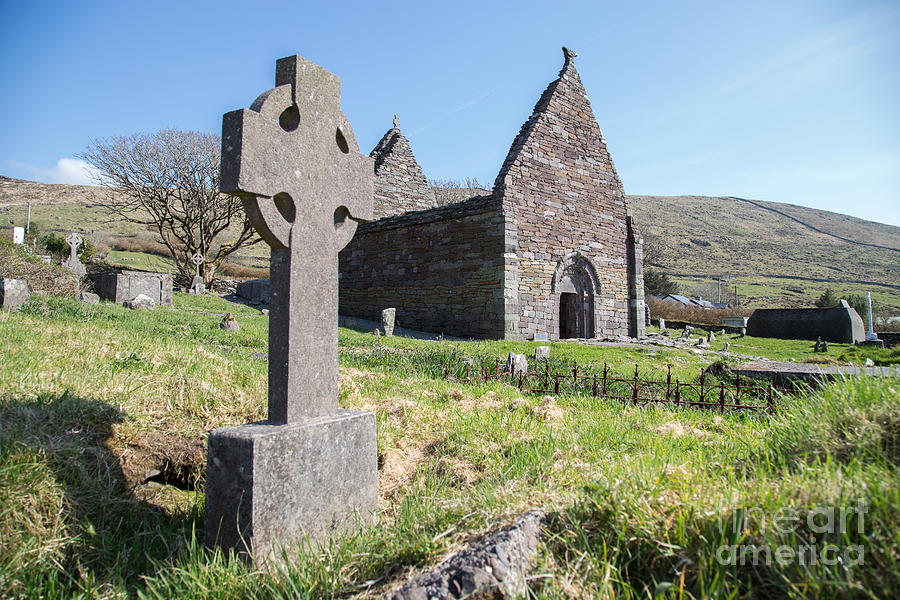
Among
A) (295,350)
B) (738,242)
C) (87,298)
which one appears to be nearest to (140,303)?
(87,298)

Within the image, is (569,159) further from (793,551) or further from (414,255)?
(793,551)

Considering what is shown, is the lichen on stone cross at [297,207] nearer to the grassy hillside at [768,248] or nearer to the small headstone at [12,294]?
the small headstone at [12,294]

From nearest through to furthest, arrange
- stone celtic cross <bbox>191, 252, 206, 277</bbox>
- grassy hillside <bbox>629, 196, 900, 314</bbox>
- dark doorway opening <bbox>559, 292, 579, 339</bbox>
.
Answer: dark doorway opening <bbox>559, 292, 579, 339</bbox> < stone celtic cross <bbox>191, 252, 206, 277</bbox> < grassy hillside <bbox>629, 196, 900, 314</bbox>

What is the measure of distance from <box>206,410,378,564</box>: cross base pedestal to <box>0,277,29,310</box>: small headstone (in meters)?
8.46

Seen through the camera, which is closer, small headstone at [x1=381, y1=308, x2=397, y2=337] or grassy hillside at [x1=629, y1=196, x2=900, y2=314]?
small headstone at [x1=381, y1=308, x2=397, y2=337]

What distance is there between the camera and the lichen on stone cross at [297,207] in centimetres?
280

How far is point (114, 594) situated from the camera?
2209 millimetres

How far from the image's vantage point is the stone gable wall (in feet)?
66.3

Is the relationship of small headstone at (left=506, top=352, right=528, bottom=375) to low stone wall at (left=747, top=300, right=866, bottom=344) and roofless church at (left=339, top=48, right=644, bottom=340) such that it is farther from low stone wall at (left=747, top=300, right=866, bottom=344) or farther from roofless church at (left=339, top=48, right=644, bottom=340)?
low stone wall at (left=747, top=300, right=866, bottom=344)

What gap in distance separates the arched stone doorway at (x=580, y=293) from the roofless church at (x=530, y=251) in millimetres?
33

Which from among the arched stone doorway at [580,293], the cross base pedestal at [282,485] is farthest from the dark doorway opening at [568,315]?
the cross base pedestal at [282,485]

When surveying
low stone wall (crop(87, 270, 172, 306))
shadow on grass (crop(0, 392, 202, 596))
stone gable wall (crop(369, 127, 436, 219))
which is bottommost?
shadow on grass (crop(0, 392, 202, 596))

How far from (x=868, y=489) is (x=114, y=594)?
304 centimetres

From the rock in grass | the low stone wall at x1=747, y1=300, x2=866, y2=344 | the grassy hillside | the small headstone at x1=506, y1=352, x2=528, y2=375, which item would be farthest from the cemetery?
the grassy hillside
